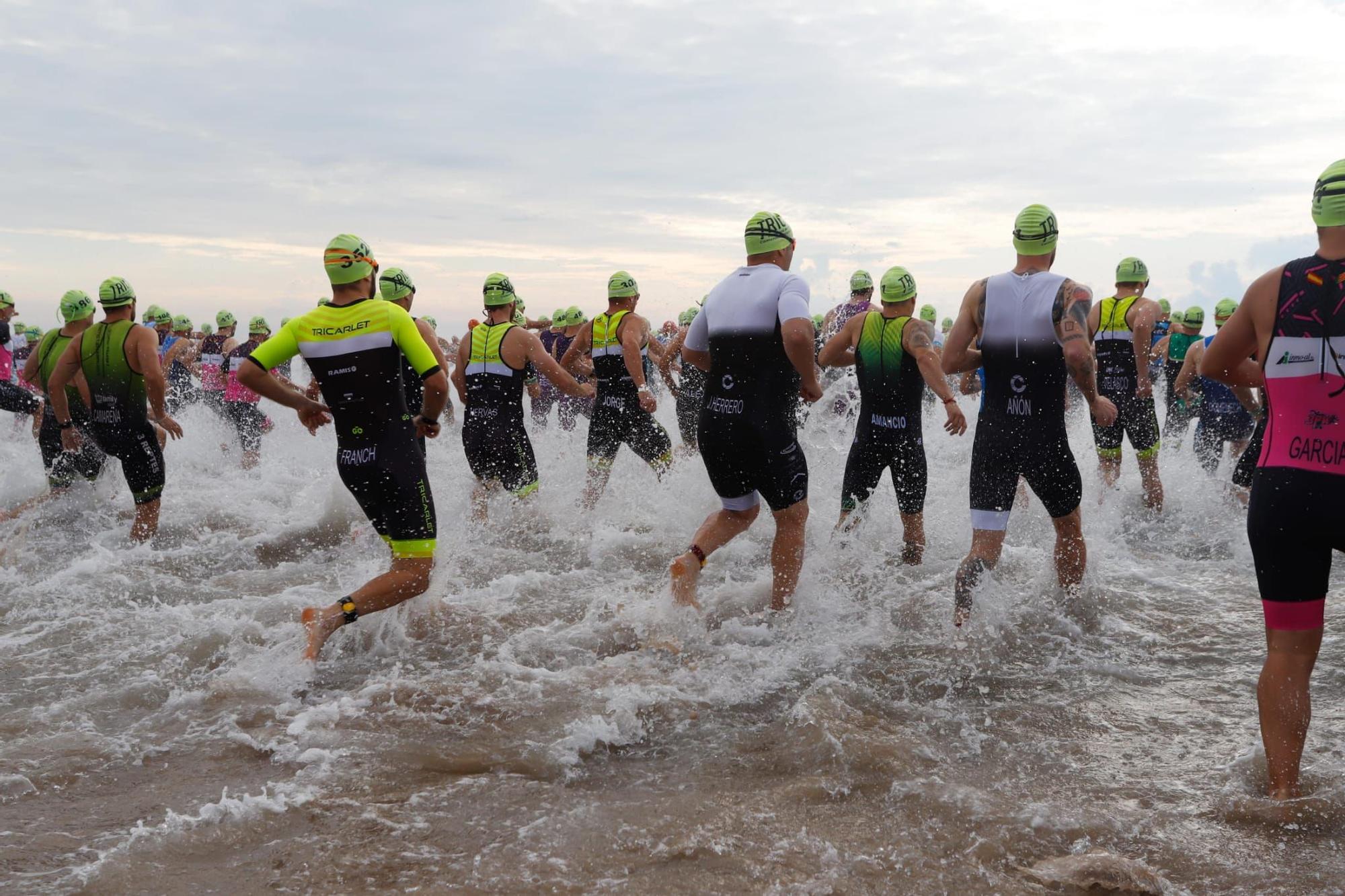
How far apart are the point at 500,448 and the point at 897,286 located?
3.06 m

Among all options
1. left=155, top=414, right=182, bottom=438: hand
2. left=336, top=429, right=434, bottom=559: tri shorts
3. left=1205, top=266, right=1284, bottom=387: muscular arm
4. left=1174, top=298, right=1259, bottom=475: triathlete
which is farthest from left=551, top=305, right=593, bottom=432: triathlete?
left=1205, top=266, right=1284, bottom=387: muscular arm

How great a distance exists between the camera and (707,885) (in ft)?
8.89

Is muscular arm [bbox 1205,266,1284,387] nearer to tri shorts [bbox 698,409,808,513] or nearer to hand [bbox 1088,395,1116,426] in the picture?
hand [bbox 1088,395,1116,426]

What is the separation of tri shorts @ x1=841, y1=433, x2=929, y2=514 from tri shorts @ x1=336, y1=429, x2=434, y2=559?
2.74 m

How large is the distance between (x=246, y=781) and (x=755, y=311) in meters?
2.88

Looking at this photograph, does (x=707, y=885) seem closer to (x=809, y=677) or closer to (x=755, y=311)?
(x=809, y=677)

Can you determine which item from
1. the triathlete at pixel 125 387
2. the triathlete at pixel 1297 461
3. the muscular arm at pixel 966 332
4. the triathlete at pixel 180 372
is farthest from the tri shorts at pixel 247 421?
the triathlete at pixel 1297 461

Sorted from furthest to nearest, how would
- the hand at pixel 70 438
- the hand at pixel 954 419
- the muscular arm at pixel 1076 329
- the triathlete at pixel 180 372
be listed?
the triathlete at pixel 180 372 → the hand at pixel 70 438 → the hand at pixel 954 419 → the muscular arm at pixel 1076 329

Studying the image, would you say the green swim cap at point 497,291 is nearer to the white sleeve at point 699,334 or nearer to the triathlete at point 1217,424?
the white sleeve at point 699,334

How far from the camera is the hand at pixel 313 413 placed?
15.4ft

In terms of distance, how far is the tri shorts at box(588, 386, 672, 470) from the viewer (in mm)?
8188

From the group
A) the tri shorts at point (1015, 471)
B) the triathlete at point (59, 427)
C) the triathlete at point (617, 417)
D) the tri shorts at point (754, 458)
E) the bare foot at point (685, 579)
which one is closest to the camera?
the tri shorts at point (1015, 471)

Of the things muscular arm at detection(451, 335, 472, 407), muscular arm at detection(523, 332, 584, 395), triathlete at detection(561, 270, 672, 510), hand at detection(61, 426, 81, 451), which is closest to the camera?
muscular arm at detection(523, 332, 584, 395)

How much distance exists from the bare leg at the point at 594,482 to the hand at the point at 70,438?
154 inches
